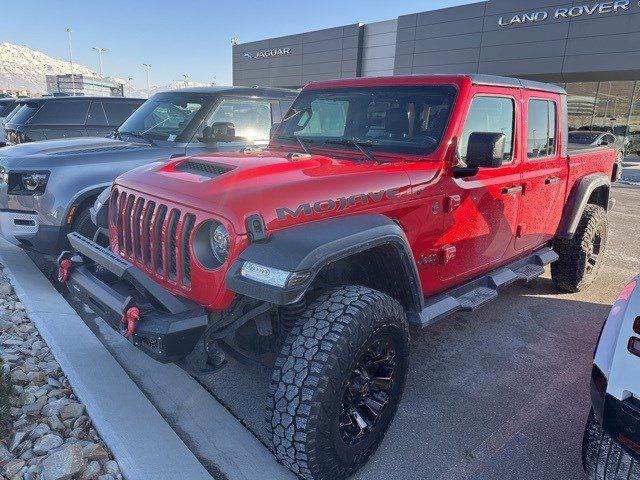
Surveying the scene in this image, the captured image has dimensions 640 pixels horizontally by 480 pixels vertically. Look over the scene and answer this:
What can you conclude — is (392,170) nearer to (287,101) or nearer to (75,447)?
(75,447)

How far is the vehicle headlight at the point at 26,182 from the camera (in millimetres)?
4176

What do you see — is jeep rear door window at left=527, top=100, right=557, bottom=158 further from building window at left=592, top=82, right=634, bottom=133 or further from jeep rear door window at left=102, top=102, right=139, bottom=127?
building window at left=592, top=82, right=634, bottom=133

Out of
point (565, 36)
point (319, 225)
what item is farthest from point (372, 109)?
point (565, 36)

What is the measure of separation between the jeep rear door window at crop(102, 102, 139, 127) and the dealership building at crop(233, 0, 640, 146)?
1816cm

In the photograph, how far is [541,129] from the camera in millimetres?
3836

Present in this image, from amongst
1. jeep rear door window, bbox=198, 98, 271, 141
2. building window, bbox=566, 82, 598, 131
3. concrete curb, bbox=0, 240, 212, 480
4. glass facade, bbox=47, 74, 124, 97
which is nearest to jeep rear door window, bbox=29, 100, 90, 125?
jeep rear door window, bbox=198, 98, 271, 141

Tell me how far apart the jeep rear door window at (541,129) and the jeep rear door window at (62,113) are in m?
8.00

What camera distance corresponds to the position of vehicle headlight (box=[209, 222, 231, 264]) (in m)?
2.09

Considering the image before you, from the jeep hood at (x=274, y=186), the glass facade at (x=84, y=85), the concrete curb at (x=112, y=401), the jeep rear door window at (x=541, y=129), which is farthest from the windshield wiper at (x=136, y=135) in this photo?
the glass facade at (x=84, y=85)

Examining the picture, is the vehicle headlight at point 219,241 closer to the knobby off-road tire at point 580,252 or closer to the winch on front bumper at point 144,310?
the winch on front bumper at point 144,310

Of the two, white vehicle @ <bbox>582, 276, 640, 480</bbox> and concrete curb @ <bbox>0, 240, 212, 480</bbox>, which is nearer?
white vehicle @ <bbox>582, 276, 640, 480</bbox>

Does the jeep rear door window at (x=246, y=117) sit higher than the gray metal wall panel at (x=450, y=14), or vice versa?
the gray metal wall panel at (x=450, y=14)

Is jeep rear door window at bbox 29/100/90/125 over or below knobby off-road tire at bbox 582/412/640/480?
over

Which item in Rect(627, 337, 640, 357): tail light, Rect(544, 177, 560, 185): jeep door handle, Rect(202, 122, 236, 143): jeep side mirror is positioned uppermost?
Rect(202, 122, 236, 143): jeep side mirror
